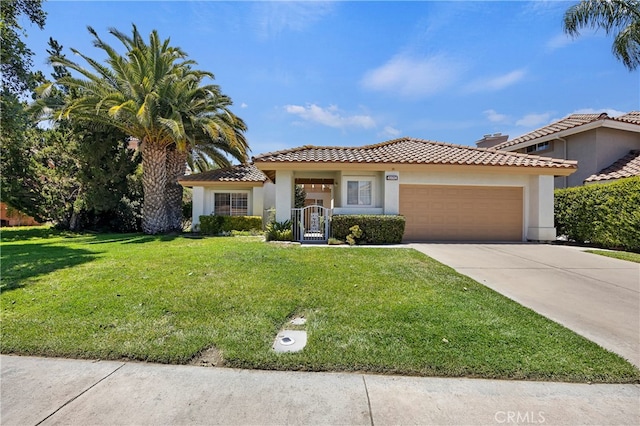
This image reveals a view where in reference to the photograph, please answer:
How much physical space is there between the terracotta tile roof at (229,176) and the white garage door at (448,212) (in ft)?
28.8

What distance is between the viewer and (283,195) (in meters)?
13.6

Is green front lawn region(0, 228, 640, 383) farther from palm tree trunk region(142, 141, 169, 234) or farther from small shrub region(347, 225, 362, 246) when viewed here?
palm tree trunk region(142, 141, 169, 234)

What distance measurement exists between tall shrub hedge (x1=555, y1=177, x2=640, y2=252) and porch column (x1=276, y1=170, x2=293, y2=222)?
1238 centimetres

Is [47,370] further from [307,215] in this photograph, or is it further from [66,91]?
[66,91]

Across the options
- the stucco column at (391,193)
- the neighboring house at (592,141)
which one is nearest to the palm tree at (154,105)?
the stucco column at (391,193)

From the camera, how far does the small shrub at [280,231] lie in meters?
Answer: 12.9

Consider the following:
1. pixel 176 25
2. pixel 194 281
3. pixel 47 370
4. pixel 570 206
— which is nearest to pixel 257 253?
pixel 194 281

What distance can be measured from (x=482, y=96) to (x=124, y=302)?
18.0 m

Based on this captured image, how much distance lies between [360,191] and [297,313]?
9679mm

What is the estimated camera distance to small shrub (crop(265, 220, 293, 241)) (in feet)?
42.3

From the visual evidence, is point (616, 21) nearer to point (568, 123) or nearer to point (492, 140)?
point (568, 123)

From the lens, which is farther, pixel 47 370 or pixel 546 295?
pixel 546 295

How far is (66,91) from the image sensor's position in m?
19.1
